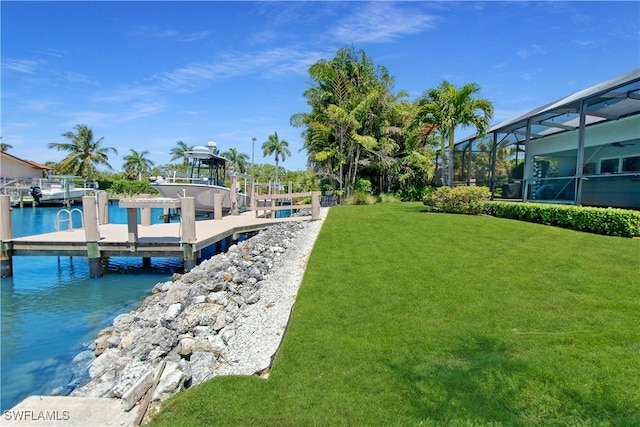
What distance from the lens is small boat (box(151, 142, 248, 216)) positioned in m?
15.6

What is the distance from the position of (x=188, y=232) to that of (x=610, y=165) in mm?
13529

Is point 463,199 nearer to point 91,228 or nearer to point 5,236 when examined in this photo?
point 91,228

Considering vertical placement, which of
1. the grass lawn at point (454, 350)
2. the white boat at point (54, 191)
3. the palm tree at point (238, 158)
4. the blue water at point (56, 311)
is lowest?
the blue water at point (56, 311)

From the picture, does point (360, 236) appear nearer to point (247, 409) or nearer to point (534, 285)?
point (534, 285)

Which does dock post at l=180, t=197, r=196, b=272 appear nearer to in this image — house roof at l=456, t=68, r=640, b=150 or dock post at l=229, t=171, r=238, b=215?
dock post at l=229, t=171, r=238, b=215

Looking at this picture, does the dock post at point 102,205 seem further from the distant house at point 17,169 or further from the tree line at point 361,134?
the distant house at point 17,169

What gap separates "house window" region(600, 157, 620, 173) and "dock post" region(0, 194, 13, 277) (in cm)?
1793

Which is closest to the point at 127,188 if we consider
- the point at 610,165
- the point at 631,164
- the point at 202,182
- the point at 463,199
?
the point at 202,182

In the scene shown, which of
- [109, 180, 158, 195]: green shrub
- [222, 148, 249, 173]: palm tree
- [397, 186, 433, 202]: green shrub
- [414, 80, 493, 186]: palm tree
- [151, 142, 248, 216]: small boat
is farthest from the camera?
[222, 148, 249, 173]: palm tree

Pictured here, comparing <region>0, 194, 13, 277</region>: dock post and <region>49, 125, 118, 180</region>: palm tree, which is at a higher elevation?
<region>49, 125, 118, 180</region>: palm tree

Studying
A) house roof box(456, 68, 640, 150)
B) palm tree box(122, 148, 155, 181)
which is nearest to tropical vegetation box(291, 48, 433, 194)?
house roof box(456, 68, 640, 150)

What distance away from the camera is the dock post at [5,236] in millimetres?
9047

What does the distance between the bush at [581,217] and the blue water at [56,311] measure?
10832 millimetres

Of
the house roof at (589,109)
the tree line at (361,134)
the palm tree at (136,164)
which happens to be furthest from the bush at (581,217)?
the palm tree at (136,164)
